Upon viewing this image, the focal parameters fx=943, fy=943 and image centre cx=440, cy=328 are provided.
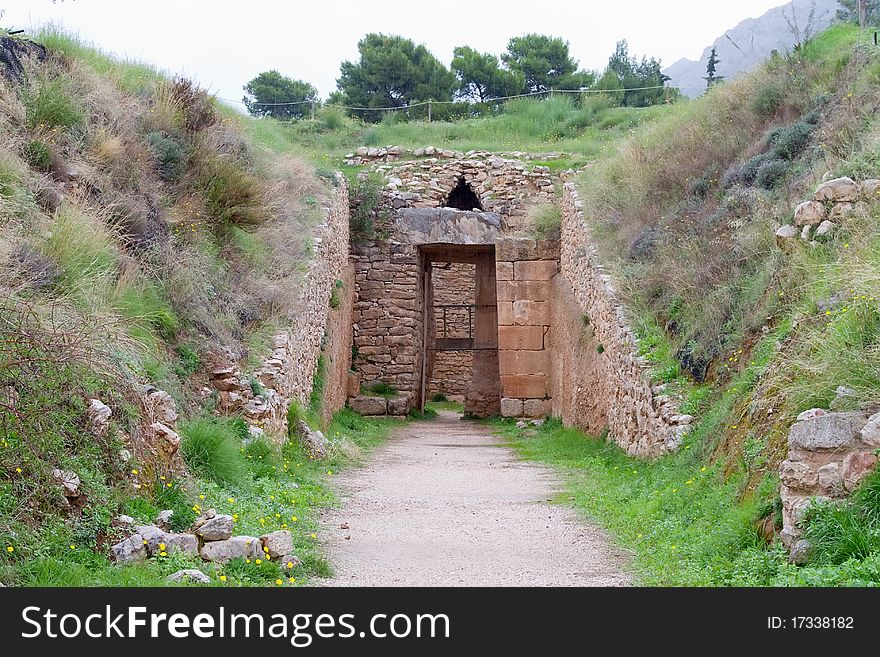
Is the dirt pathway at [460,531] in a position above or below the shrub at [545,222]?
below

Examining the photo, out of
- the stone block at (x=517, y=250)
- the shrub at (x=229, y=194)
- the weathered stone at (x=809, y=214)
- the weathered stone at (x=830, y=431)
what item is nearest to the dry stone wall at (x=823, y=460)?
the weathered stone at (x=830, y=431)

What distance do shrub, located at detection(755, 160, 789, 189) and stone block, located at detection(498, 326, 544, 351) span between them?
26.4 feet

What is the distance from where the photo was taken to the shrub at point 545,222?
19.3m

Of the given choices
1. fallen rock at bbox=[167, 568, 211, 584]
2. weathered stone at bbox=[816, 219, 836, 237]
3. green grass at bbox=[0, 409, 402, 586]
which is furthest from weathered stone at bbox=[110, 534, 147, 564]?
weathered stone at bbox=[816, 219, 836, 237]

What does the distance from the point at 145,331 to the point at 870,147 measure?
7.29m

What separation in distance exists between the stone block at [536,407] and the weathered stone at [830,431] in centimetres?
1371

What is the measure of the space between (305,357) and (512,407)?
6.76 meters

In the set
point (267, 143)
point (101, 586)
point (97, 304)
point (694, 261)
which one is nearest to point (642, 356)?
point (694, 261)

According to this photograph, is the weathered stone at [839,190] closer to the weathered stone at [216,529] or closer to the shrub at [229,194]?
the weathered stone at [216,529]

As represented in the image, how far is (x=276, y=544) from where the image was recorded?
584cm

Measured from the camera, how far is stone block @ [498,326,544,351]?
19328 millimetres

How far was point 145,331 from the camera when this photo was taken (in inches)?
333

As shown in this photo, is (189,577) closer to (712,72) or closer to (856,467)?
(856,467)
